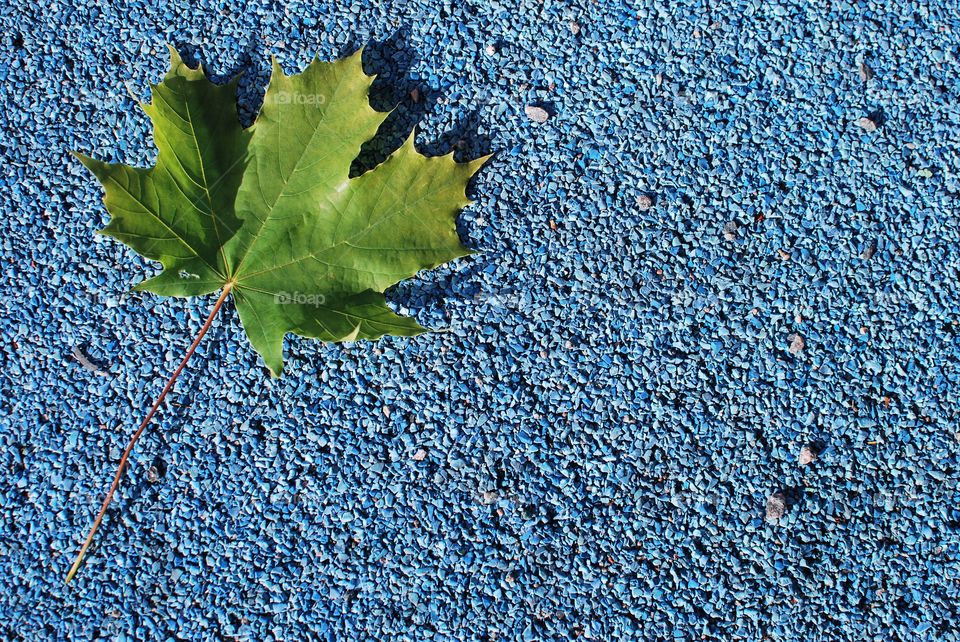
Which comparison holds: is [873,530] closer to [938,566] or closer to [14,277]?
[938,566]

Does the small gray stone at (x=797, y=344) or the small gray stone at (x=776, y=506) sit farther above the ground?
the small gray stone at (x=797, y=344)

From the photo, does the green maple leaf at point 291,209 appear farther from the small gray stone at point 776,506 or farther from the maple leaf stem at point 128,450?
the small gray stone at point 776,506

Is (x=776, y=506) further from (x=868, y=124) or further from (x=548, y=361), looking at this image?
(x=868, y=124)

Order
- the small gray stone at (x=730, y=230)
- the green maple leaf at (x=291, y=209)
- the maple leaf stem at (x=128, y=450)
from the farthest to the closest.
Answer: the small gray stone at (x=730, y=230) < the maple leaf stem at (x=128, y=450) < the green maple leaf at (x=291, y=209)

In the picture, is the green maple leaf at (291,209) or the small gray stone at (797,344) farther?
the small gray stone at (797,344)

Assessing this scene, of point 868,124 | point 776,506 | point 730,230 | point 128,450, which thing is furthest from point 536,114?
point 128,450

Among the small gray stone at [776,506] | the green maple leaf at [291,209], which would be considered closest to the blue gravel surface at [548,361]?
the small gray stone at [776,506]

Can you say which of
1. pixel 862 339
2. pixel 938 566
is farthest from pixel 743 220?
pixel 938 566
